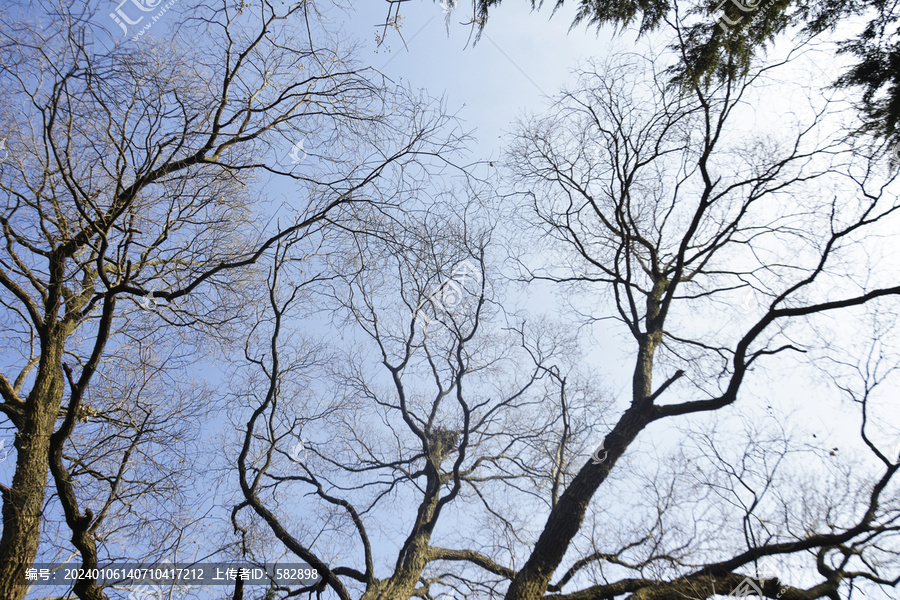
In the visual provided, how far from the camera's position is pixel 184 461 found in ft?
16.9

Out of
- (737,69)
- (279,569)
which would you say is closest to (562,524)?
(279,569)

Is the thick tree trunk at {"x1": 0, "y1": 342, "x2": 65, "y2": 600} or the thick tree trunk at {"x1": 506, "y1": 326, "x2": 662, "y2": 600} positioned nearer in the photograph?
the thick tree trunk at {"x1": 0, "y1": 342, "x2": 65, "y2": 600}

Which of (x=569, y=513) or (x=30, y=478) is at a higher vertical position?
(x=569, y=513)

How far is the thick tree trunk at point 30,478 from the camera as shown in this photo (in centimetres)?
378

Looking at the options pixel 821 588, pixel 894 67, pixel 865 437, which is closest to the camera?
pixel 894 67

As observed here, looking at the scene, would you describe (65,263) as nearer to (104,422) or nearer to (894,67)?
(104,422)

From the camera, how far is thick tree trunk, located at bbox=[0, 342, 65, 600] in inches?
149

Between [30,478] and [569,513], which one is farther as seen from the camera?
[569,513]

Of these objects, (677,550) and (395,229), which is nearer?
(395,229)

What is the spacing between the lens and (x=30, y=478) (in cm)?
408

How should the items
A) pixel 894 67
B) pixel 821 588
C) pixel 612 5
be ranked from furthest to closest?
pixel 612 5
pixel 821 588
pixel 894 67

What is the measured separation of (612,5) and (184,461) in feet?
20.3

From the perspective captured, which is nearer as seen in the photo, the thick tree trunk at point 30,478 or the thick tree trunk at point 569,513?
the thick tree trunk at point 30,478

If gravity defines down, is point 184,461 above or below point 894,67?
below
